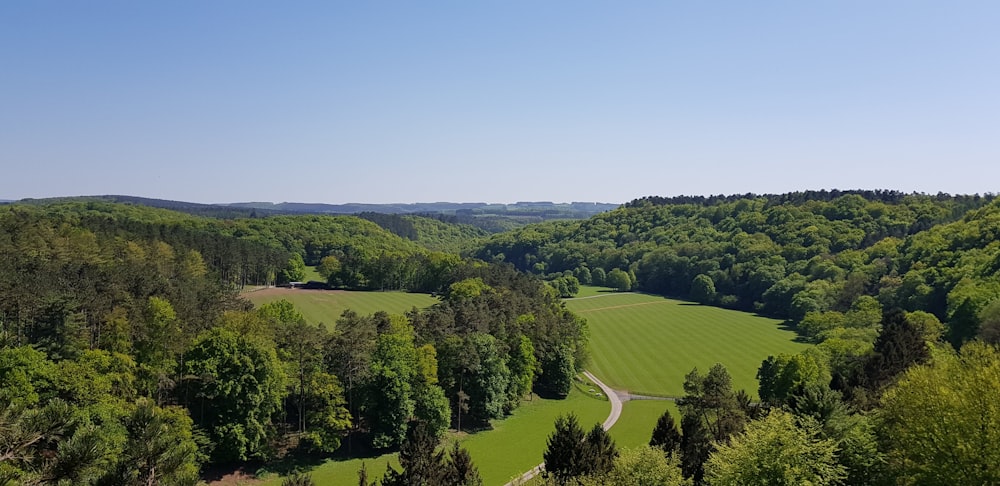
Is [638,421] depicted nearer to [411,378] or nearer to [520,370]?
[520,370]

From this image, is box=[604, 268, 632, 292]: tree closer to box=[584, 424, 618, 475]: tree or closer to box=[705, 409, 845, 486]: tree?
box=[584, 424, 618, 475]: tree

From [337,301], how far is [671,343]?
6489cm

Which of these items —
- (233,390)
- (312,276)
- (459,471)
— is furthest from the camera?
(312,276)

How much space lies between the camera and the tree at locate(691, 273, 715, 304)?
15650cm

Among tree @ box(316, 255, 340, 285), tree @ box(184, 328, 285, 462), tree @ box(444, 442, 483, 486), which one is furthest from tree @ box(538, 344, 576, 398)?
tree @ box(316, 255, 340, 285)

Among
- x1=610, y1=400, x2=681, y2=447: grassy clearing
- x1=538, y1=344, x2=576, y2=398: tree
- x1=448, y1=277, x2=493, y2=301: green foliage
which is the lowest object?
x1=610, y1=400, x2=681, y2=447: grassy clearing

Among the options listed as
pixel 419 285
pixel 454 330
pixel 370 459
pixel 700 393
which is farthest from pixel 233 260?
pixel 700 393

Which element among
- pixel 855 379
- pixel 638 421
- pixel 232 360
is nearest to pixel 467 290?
pixel 638 421

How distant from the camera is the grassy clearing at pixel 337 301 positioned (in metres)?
102

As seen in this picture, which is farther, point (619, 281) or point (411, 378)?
point (619, 281)

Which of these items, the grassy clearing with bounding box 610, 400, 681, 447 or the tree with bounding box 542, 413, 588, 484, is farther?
the grassy clearing with bounding box 610, 400, 681, 447

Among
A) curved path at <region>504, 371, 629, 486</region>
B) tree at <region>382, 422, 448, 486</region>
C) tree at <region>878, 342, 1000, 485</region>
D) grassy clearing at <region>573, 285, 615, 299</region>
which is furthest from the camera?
grassy clearing at <region>573, 285, 615, 299</region>

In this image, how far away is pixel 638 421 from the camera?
6334cm

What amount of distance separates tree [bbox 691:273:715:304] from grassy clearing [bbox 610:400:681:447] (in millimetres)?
91749
